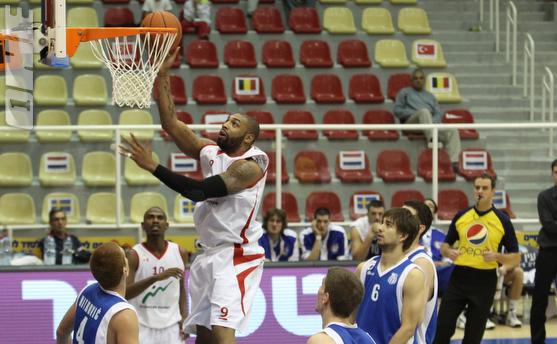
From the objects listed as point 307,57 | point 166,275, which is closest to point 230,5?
point 307,57

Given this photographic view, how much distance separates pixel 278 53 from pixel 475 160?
4.05 m

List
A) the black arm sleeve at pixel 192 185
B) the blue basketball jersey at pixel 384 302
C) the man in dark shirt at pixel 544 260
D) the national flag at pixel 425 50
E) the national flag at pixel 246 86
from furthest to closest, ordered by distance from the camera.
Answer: the national flag at pixel 425 50 < the national flag at pixel 246 86 < the man in dark shirt at pixel 544 260 < the blue basketball jersey at pixel 384 302 < the black arm sleeve at pixel 192 185

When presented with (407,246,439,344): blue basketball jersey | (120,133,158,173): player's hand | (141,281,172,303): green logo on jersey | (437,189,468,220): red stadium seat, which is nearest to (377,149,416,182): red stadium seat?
(437,189,468,220): red stadium seat

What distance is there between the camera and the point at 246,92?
47.0ft

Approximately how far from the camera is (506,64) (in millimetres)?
16031

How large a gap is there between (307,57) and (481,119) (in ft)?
8.53

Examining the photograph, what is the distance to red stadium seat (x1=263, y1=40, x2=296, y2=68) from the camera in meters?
14.9

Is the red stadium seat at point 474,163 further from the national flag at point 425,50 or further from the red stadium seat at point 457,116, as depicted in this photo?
the national flag at point 425,50

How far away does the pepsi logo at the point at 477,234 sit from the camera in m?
9.27

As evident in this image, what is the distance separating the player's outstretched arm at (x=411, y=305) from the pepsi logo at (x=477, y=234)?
3057 millimetres

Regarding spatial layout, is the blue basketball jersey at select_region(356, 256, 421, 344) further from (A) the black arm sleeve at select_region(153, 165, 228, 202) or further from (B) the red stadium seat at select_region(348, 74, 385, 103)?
(B) the red stadium seat at select_region(348, 74, 385, 103)

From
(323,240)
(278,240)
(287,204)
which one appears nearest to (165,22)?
(278,240)

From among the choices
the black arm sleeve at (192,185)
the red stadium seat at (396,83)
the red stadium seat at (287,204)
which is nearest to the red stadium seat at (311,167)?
the red stadium seat at (287,204)

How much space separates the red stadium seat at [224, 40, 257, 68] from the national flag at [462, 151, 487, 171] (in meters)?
3.96
